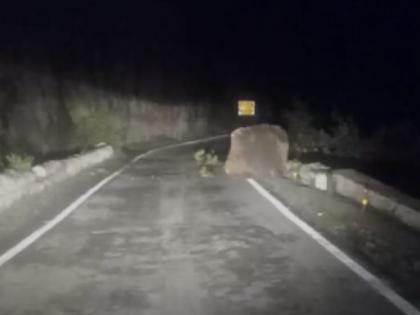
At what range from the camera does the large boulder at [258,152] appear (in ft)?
85.8

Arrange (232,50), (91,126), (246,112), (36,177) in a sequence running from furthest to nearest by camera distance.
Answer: (232,50)
(246,112)
(91,126)
(36,177)

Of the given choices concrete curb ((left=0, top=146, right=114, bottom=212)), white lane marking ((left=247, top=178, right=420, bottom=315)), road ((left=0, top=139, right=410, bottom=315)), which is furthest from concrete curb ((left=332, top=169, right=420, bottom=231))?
concrete curb ((left=0, top=146, right=114, bottom=212))

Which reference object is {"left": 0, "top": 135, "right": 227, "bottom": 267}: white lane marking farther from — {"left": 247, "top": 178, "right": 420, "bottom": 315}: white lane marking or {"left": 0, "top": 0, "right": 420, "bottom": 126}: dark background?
{"left": 0, "top": 0, "right": 420, "bottom": 126}: dark background

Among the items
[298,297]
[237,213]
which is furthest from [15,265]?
[237,213]

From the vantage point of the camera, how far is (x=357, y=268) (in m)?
10.3

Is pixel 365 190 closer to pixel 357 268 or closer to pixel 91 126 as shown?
pixel 357 268

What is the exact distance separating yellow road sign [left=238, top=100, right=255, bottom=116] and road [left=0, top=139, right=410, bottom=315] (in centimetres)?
7250

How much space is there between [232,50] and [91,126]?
173 feet

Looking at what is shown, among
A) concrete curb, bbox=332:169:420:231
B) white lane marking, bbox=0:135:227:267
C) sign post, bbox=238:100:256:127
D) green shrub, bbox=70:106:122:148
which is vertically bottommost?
sign post, bbox=238:100:256:127

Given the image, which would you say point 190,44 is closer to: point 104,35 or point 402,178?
point 104,35

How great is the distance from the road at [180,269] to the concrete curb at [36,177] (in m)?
1.57

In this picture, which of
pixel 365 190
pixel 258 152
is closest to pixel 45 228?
pixel 365 190

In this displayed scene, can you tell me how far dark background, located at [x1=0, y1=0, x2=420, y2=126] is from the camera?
48000 millimetres

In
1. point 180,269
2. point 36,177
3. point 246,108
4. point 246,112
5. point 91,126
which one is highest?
point 180,269
